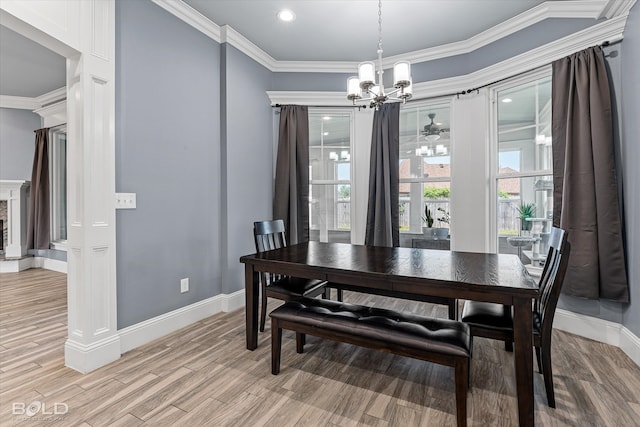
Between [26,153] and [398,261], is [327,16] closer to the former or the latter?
[398,261]

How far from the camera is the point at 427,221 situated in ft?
12.8

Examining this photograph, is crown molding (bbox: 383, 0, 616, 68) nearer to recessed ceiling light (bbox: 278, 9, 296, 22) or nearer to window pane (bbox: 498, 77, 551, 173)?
window pane (bbox: 498, 77, 551, 173)

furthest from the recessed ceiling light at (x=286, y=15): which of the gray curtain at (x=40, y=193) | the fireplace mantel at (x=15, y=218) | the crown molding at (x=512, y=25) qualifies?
the fireplace mantel at (x=15, y=218)

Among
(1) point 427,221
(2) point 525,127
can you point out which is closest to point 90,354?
(1) point 427,221

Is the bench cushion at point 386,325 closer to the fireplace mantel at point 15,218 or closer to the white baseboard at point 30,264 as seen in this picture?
the white baseboard at point 30,264

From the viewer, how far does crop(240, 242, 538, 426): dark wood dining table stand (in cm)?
152

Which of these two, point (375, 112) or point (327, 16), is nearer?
point (327, 16)

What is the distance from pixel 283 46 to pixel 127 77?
6.01 ft

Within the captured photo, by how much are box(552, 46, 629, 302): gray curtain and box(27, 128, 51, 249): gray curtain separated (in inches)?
287

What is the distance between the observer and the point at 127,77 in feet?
8.00

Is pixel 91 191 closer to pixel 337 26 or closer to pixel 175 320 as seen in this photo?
pixel 175 320

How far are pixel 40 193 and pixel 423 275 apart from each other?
6469mm

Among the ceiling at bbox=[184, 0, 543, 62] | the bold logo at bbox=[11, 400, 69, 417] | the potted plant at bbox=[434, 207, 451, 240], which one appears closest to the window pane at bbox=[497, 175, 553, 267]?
the potted plant at bbox=[434, 207, 451, 240]

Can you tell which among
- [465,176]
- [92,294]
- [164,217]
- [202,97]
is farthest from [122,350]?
[465,176]
